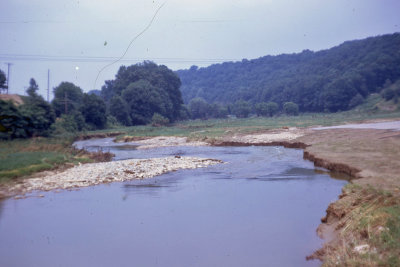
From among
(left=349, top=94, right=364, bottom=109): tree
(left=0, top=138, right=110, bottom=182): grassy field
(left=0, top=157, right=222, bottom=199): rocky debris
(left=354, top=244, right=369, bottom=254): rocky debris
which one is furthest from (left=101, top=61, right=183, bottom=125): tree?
(left=354, top=244, right=369, bottom=254): rocky debris

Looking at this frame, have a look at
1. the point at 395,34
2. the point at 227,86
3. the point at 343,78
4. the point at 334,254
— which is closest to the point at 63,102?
the point at 334,254

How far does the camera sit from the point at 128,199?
16.5 metres

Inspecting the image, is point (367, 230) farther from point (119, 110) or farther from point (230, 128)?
point (119, 110)

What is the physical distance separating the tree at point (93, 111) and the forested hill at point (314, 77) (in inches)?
2309

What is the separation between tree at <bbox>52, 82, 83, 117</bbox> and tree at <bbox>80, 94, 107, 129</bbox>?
1.52 meters

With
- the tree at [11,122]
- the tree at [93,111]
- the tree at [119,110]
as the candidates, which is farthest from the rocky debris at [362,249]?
the tree at [119,110]

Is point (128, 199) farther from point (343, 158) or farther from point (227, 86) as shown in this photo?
point (227, 86)

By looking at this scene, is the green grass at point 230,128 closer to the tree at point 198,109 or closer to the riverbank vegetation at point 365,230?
the riverbank vegetation at point 365,230

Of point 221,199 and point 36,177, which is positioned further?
point 36,177

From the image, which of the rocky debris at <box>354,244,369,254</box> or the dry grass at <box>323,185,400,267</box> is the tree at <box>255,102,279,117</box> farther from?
the rocky debris at <box>354,244,369,254</box>

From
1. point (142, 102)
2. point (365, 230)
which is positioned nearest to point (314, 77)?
point (142, 102)

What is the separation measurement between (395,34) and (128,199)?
106m

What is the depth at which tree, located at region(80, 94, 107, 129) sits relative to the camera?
65.1 meters

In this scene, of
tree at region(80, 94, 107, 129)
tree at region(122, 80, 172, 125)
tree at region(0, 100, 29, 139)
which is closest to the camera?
tree at region(0, 100, 29, 139)
